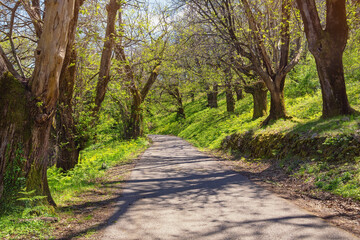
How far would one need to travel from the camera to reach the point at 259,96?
1692cm

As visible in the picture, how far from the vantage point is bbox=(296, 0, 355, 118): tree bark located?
9.52 meters

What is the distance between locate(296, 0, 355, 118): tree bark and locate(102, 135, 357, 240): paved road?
13.9 feet

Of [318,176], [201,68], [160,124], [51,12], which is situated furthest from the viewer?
[160,124]

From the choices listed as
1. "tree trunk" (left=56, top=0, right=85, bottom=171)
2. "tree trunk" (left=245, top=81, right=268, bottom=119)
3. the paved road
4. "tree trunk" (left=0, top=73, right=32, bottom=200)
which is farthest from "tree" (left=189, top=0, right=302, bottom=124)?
"tree trunk" (left=0, top=73, right=32, bottom=200)

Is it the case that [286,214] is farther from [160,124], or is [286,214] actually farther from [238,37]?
[160,124]

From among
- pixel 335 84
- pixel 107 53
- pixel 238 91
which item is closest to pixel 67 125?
pixel 107 53

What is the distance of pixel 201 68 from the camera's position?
1953 cm

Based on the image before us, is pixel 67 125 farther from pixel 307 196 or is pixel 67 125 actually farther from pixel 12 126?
pixel 307 196

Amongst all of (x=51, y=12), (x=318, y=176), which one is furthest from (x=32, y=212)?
(x=318, y=176)

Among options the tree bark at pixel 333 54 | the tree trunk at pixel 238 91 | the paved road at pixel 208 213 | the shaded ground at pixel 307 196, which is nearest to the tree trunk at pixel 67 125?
the paved road at pixel 208 213

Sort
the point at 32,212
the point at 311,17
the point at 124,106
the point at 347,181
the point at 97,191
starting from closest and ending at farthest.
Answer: the point at 32,212 < the point at 347,181 < the point at 97,191 < the point at 311,17 < the point at 124,106

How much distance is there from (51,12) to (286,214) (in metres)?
5.56

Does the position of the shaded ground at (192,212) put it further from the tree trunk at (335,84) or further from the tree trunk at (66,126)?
the tree trunk at (335,84)

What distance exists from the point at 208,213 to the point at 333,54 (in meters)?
7.30
